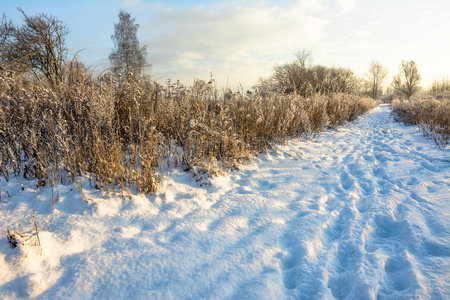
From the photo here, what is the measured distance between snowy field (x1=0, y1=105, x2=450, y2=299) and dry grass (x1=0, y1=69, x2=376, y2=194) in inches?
9.2

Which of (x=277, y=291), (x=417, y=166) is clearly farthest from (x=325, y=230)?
(x=417, y=166)

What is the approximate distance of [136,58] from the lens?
22.9 meters

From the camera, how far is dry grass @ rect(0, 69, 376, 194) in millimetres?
2273

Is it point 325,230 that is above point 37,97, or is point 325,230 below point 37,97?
below

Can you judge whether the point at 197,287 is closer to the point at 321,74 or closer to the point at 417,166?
the point at 417,166

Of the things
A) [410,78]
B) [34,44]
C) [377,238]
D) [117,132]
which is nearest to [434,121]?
[377,238]

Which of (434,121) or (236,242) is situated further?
(434,121)

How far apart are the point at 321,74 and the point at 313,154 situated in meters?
27.6

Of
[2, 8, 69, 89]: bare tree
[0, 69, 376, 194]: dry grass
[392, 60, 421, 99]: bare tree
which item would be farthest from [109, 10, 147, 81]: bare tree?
[392, 60, 421, 99]: bare tree

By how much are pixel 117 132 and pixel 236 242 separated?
1.81 metres

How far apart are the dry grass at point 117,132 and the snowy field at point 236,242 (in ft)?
0.77

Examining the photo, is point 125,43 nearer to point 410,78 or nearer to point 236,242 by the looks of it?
point 236,242

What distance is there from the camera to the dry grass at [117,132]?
2.27 meters

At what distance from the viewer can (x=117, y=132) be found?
2.56 metres
